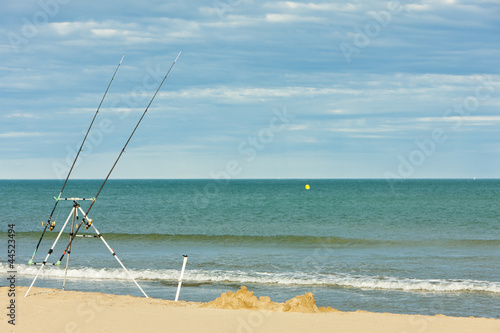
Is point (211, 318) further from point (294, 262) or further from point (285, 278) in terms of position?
point (294, 262)

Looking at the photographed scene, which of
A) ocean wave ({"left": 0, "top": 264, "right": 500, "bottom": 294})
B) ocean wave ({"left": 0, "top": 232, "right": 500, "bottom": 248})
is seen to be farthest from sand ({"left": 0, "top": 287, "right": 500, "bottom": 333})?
ocean wave ({"left": 0, "top": 232, "right": 500, "bottom": 248})

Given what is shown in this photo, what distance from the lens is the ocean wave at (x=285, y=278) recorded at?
47.5 ft

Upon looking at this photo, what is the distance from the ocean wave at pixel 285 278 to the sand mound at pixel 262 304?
4.28 metres

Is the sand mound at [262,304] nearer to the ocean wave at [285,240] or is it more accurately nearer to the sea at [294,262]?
the sea at [294,262]

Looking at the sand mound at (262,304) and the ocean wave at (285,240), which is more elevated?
the ocean wave at (285,240)

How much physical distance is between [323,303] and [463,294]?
385 centimetres

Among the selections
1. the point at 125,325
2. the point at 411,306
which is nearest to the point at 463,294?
the point at 411,306

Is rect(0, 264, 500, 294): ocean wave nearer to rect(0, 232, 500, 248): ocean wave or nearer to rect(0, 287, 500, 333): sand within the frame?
rect(0, 287, 500, 333): sand

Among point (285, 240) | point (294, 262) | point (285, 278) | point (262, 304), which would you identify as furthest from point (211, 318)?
point (285, 240)

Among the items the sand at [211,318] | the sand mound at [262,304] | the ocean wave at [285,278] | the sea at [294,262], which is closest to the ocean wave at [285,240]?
the sea at [294,262]

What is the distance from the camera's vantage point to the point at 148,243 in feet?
83.5

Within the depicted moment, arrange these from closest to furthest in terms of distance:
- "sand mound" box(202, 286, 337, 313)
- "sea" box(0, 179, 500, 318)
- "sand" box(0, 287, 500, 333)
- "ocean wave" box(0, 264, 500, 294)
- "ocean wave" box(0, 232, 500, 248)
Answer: "sand" box(0, 287, 500, 333) → "sand mound" box(202, 286, 337, 313) → "sea" box(0, 179, 500, 318) → "ocean wave" box(0, 264, 500, 294) → "ocean wave" box(0, 232, 500, 248)

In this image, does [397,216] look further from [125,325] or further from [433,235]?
[125,325]

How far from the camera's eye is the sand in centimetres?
904
